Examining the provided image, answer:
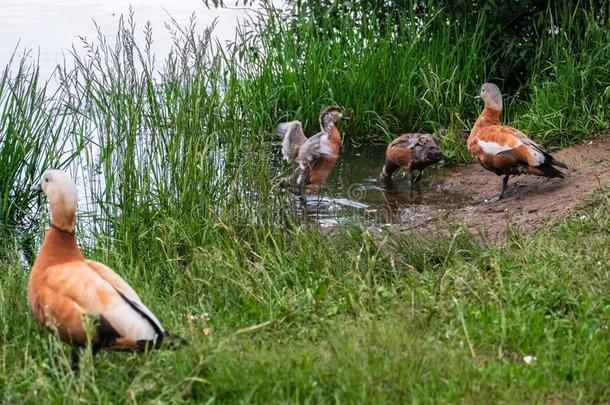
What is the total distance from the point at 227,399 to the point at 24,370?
930 millimetres

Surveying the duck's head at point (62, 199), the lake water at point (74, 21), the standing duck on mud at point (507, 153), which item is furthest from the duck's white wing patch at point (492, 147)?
the lake water at point (74, 21)

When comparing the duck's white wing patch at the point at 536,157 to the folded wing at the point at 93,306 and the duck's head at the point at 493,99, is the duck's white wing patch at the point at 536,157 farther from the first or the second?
the folded wing at the point at 93,306

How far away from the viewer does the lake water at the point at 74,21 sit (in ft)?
44.9

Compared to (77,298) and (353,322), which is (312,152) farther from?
(77,298)

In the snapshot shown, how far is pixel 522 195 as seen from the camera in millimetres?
8422

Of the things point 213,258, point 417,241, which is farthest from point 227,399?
point 417,241

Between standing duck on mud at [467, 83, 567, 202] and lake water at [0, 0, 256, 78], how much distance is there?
578 centimetres

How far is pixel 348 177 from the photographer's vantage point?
982 cm

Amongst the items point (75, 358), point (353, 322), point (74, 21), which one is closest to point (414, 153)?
point (353, 322)

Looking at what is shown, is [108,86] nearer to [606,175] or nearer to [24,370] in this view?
[24,370]

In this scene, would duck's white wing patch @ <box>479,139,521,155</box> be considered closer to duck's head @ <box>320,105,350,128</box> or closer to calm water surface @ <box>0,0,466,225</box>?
calm water surface @ <box>0,0,466,225</box>

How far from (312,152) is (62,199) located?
14.3ft

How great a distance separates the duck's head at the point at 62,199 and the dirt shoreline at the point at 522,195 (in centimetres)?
247

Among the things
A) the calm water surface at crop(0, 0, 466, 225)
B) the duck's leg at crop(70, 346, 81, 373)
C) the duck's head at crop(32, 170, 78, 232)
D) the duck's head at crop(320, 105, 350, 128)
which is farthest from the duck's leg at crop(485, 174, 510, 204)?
the duck's leg at crop(70, 346, 81, 373)
